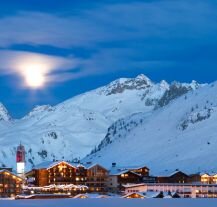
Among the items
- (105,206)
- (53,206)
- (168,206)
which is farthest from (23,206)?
(168,206)

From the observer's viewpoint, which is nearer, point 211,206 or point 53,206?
point 211,206

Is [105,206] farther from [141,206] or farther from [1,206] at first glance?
[1,206]

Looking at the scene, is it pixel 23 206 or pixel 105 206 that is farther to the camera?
pixel 23 206

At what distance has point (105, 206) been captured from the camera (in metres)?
143

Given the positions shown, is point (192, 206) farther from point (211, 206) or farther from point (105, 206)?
point (105, 206)

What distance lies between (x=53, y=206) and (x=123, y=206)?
13420 millimetres

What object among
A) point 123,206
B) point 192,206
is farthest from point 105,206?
point 192,206

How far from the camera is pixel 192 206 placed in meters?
143

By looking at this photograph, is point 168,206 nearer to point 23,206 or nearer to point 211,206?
point 211,206

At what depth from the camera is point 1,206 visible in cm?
14600

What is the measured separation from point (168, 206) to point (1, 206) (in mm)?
30506

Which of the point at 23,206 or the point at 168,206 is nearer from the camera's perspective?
the point at 168,206

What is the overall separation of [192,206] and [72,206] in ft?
72.6

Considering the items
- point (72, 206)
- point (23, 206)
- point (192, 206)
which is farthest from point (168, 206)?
point (23, 206)
